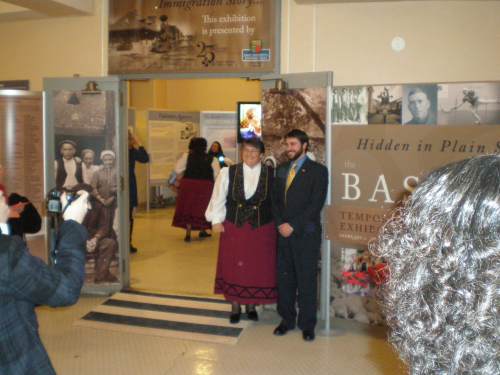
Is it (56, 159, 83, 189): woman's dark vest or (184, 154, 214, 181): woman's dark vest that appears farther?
(184, 154, 214, 181): woman's dark vest

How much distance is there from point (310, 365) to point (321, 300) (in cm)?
76

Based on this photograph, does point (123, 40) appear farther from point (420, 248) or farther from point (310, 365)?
point (420, 248)

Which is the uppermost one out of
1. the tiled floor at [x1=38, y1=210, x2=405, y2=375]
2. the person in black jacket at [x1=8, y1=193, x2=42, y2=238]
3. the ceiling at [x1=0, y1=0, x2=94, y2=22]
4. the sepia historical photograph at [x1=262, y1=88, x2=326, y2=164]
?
the ceiling at [x1=0, y1=0, x2=94, y2=22]

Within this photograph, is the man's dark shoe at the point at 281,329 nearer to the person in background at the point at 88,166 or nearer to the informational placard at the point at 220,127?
the person in background at the point at 88,166

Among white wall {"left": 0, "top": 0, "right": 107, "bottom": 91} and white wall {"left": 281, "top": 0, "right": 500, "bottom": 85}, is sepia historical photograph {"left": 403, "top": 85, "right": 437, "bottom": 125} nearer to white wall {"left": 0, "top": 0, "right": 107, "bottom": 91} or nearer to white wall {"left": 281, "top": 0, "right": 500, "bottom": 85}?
white wall {"left": 281, "top": 0, "right": 500, "bottom": 85}

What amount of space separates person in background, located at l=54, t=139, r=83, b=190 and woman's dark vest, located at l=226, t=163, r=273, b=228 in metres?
1.57

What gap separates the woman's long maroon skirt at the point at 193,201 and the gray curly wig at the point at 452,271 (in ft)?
21.7

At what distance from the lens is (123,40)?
5.06 m

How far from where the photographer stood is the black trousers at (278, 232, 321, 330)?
4.13 m

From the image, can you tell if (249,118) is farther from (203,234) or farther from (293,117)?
(293,117)

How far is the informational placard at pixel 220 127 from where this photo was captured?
10719mm

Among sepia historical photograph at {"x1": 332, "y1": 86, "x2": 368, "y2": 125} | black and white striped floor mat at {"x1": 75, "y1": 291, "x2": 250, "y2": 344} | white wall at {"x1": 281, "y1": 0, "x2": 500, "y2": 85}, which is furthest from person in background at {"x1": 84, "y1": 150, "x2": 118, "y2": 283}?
sepia historical photograph at {"x1": 332, "y1": 86, "x2": 368, "y2": 125}

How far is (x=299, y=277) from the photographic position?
415cm

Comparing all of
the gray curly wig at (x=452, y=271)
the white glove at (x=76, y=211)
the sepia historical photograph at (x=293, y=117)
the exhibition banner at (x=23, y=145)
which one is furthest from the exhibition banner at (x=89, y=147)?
the gray curly wig at (x=452, y=271)
